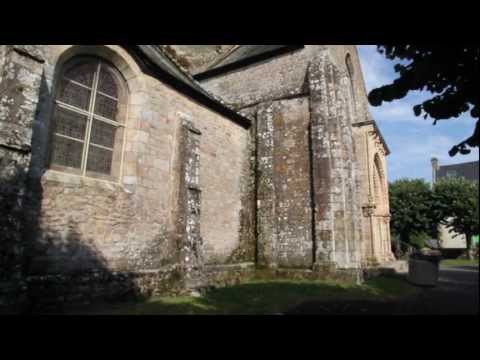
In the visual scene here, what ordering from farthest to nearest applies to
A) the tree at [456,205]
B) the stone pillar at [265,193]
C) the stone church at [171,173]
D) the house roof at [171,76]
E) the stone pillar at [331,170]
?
the tree at [456,205]
the stone pillar at [265,193]
the stone pillar at [331,170]
the house roof at [171,76]
the stone church at [171,173]

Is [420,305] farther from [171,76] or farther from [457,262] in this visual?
[457,262]

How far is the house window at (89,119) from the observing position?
682 cm

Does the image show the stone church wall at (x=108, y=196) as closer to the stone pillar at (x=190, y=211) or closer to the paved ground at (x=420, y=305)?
the stone pillar at (x=190, y=211)

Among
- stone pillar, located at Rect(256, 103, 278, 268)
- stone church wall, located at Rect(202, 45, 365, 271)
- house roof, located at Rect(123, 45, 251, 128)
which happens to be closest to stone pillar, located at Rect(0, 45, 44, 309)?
house roof, located at Rect(123, 45, 251, 128)

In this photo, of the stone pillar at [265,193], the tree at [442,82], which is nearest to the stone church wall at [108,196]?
the stone pillar at [265,193]

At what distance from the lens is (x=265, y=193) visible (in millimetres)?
11734

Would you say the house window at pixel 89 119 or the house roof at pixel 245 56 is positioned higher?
the house roof at pixel 245 56

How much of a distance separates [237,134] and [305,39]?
10.5 metres

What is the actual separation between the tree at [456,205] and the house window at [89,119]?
11846 millimetres

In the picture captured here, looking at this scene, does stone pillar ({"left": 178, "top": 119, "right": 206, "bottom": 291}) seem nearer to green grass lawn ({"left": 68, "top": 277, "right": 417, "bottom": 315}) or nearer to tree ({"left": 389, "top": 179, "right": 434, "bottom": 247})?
green grass lawn ({"left": 68, "top": 277, "right": 417, "bottom": 315})

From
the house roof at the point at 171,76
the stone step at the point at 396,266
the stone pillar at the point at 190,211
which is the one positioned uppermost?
the house roof at the point at 171,76

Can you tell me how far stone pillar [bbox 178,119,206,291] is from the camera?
8133 millimetres

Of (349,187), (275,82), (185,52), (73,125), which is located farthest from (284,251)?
(185,52)

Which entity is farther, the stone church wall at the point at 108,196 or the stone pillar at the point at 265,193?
the stone pillar at the point at 265,193
